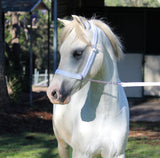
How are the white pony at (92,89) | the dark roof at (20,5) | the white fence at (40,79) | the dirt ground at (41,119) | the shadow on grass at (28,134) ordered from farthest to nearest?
the white fence at (40,79) < the dark roof at (20,5) < the dirt ground at (41,119) < the shadow on grass at (28,134) < the white pony at (92,89)

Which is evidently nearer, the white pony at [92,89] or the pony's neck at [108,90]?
the white pony at [92,89]

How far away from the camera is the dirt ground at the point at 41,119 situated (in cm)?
847

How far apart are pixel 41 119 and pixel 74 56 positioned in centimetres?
675

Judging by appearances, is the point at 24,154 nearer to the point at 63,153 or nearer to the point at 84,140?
the point at 63,153

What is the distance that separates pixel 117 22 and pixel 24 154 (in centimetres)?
856

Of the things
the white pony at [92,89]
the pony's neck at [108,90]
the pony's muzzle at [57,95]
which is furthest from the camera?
the pony's neck at [108,90]

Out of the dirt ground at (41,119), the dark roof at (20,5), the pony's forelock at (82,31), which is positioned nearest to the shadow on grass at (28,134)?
the dirt ground at (41,119)

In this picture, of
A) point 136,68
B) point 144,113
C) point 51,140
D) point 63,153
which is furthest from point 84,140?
point 136,68

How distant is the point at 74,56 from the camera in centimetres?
287

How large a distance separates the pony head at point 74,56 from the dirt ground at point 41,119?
5.57 meters

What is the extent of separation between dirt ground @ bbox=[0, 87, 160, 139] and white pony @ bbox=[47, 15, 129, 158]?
5140 mm

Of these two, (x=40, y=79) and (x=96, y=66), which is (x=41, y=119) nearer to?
(x=96, y=66)

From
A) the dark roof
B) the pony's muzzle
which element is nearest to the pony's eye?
the pony's muzzle

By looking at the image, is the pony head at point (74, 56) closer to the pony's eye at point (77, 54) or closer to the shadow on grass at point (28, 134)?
the pony's eye at point (77, 54)
